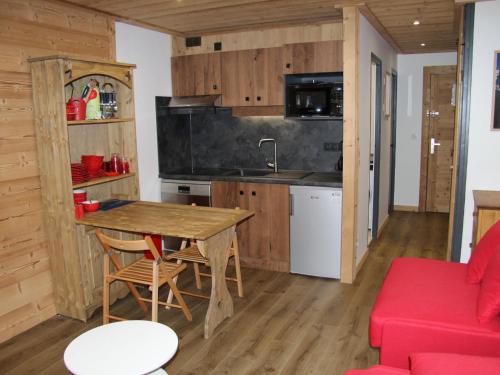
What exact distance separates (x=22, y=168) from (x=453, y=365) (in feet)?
10.1

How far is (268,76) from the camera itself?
15.0 ft

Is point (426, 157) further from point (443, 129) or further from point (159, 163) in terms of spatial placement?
point (159, 163)

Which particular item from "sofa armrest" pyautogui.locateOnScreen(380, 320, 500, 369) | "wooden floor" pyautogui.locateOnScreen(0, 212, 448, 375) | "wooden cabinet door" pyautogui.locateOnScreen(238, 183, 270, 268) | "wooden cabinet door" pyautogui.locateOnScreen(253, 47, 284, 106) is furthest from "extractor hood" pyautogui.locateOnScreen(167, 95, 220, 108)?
"sofa armrest" pyautogui.locateOnScreen(380, 320, 500, 369)

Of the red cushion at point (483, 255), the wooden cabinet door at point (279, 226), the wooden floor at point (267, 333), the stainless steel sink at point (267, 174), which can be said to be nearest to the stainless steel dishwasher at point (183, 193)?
the stainless steel sink at point (267, 174)

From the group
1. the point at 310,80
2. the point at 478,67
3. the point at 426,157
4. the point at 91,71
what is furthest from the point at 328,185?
the point at 426,157

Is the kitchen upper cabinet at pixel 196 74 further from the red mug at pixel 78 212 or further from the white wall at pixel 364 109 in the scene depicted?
the red mug at pixel 78 212

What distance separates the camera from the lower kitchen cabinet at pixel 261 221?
14.6 feet

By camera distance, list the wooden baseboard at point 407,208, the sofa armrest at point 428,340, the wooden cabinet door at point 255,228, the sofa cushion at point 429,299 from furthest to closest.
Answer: the wooden baseboard at point 407,208, the wooden cabinet door at point 255,228, the sofa cushion at point 429,299, the sofa armrest at point 428,340

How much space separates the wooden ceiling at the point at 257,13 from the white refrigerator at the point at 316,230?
1.60 m

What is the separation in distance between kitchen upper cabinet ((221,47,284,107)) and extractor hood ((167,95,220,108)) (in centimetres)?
13

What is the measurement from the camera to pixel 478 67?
3701mm

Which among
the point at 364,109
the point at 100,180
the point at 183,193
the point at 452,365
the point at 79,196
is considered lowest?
the point at 452,365

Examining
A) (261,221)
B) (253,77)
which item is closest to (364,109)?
(253,77)

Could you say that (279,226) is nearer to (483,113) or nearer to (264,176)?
(264,176)
